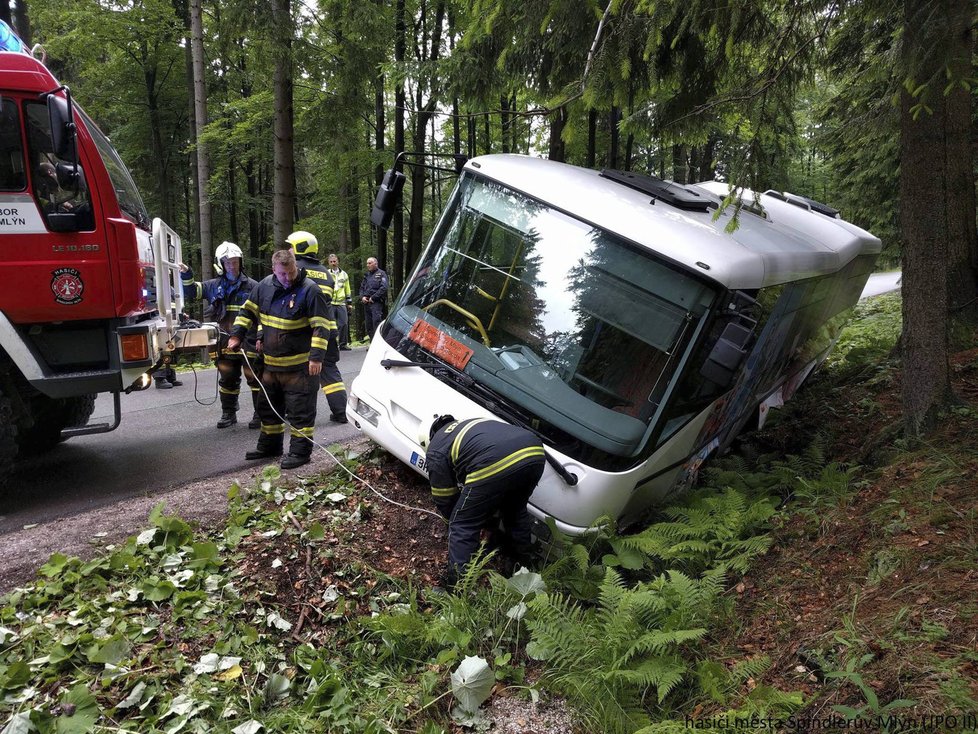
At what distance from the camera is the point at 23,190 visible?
16.0 ft

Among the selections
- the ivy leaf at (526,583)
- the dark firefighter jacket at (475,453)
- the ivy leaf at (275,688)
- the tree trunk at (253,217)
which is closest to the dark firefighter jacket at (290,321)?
the dark firefighter jacket at (475,453)

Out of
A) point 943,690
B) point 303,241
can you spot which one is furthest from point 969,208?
point 303,241

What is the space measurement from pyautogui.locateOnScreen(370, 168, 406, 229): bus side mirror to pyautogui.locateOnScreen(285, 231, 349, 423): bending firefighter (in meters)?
1.11

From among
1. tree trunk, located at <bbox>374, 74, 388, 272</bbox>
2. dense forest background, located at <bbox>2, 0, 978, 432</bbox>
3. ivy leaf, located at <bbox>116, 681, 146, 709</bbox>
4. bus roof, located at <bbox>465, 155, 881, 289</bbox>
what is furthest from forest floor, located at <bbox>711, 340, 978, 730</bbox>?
tree trunk, located at <bbox>374, 74, 388, 272</bbox>

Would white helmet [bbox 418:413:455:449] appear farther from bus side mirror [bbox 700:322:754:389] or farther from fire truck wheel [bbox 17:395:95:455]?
fire truck wheel [bbox 17:395:95:455]

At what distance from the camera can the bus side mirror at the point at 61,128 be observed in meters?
4.68

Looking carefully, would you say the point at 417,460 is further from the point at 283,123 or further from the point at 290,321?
the point at 283,123

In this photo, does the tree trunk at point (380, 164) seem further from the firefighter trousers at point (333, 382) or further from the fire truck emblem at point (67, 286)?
the fire truck emblem at point (67, 286)

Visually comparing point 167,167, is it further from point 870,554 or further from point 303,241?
point 870,554

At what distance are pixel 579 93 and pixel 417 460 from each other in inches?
127

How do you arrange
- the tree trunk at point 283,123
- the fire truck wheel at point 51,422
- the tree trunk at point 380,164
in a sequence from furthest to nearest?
1. the tree trunk at point 380,164
2. the tree trunk at point 283,123
3. the fire truck wheel at point 51,422

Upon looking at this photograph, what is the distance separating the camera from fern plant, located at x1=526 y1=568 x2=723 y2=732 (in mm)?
2979

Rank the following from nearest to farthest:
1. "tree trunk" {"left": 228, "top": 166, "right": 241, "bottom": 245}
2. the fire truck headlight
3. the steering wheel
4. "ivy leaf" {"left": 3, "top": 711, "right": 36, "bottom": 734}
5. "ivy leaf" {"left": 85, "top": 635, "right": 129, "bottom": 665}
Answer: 1. "ivy leaf" {"left": 3, "top": 711, "right": 36, "bottom": 734}
2. "ivy leaf" {"left": 85, "top": 635, "right": 129, "bottom": 665}
3. the steering wheel
4. the fire truck headlight
5. "tree trunk" {"left": 228, "top": 166, "right": 241, "bottom": 245}

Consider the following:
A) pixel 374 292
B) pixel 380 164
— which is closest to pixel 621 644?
pixel 374 292
